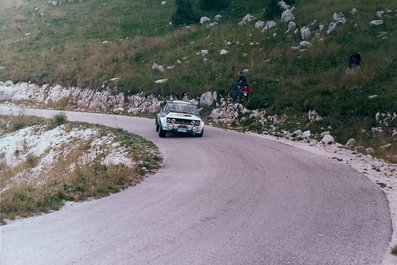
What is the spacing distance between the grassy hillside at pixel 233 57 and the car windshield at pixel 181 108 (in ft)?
13.9

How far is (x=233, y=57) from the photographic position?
3491 cm

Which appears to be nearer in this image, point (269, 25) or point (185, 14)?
point (269, 25)

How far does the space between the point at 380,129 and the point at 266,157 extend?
21.4 feet

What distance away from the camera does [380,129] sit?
68.5 feet

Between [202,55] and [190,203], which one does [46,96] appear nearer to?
[202,55]

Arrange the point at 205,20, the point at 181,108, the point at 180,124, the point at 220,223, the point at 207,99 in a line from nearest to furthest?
1. the point at 220,223
2. the point at 180,124
3. the point at 181,108
4. the point at 207,99
5. the point at 205,20

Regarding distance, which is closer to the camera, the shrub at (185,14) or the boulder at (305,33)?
the boulder at (305,33)

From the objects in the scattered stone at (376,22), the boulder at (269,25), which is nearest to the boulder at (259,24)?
the boulder at (269,25)

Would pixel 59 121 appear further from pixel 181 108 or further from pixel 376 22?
pixel 376 22

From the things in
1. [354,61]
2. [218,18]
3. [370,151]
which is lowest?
[370,151]

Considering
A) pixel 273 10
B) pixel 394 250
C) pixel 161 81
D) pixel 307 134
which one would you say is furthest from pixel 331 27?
pixel 394 250

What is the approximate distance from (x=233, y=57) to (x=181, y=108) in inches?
435

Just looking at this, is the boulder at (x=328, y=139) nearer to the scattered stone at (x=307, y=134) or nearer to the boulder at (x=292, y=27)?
the scattered stone at (x=307, y=134)

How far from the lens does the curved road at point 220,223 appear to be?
7.53 metres
